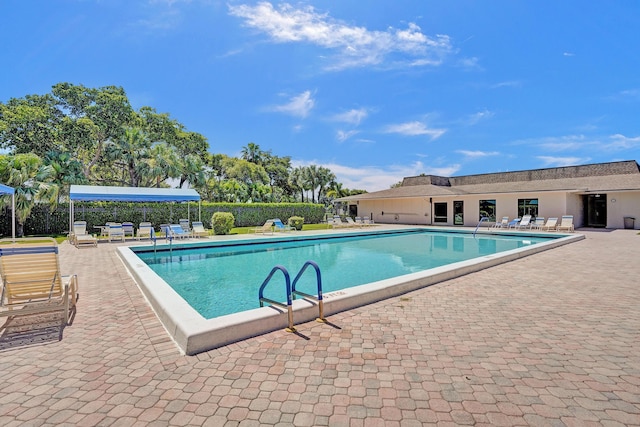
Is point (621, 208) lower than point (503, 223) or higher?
higher

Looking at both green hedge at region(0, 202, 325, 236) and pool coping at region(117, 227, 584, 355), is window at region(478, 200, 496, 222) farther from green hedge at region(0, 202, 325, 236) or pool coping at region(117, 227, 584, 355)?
pool coping at region(117, 227, 584, 355)

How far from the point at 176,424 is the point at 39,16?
1874 cm

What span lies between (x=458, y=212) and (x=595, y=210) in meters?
9.72

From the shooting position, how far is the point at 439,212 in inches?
1070

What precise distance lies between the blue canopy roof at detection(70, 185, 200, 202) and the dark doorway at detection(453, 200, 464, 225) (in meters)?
19.8

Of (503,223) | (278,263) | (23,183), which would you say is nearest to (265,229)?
(278,263)

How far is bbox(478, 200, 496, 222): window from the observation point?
24.3 metres

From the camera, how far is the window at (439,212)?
2694 centimetres

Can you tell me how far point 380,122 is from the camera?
93.2 feet

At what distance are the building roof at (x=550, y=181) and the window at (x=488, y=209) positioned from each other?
3.05 feet

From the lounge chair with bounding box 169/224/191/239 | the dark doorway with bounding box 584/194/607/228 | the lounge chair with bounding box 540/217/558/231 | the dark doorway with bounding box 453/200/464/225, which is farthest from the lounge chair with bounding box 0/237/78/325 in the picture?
the dark doorway with bounding box 584/194/607/228

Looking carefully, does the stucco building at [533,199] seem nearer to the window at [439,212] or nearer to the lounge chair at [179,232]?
the window at [439,212]

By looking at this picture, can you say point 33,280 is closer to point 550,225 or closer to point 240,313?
point 240,313

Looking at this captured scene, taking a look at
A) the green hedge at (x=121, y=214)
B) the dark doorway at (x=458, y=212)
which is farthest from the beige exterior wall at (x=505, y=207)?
the green hedge at (x=121, y=214)
